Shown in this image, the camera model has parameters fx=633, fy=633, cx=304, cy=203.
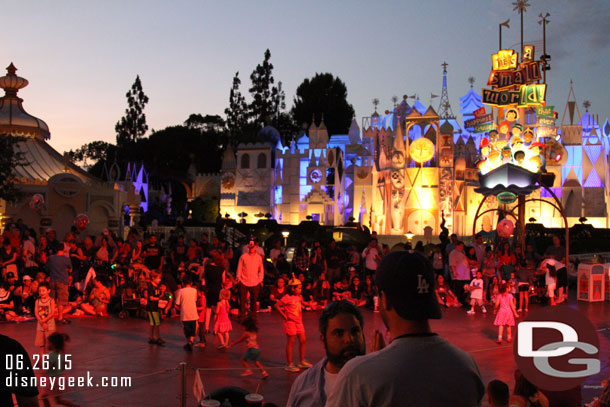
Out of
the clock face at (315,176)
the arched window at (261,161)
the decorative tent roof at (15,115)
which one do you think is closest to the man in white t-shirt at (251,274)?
the decorative tent roof at (15,115)

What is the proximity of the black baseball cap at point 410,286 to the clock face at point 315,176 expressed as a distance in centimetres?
4542

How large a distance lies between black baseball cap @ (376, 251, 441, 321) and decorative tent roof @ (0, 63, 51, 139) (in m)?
34.1

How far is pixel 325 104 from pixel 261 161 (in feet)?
58.8

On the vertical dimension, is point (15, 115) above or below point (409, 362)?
above

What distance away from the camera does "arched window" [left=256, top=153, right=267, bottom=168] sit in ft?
170

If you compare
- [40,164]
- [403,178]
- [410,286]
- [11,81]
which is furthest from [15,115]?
[410,286]

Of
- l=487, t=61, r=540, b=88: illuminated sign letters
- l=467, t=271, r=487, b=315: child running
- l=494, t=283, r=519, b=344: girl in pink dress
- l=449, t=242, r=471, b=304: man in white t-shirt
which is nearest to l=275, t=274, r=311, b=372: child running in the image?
l=494, t=283, r=519, b=344: girl in pink dress

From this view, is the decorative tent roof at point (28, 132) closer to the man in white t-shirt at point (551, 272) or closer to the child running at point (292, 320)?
the man in white t-shirt at point (551, 272)

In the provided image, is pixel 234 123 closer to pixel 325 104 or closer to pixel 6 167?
pixel 325 104

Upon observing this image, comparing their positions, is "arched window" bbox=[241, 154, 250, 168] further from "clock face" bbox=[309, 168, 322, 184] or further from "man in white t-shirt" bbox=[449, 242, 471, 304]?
"man in white t-shirt" bbox=[449, 242, 471, 304]

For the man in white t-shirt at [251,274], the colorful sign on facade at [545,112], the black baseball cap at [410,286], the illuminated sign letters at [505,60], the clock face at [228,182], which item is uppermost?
the illuminated sign letters at [505,60]

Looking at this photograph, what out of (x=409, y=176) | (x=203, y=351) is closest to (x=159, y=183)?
(x=409, y=176)

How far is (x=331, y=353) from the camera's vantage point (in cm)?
364

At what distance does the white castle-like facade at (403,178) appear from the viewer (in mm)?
33656
